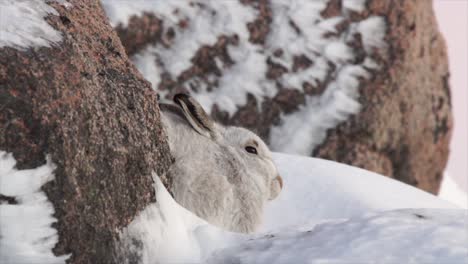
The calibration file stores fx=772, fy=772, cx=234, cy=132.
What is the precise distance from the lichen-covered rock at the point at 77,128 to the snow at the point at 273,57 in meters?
4.30

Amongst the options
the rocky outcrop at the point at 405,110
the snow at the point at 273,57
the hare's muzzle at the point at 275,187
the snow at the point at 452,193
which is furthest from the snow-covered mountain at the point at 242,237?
the snow at the point at 452,193

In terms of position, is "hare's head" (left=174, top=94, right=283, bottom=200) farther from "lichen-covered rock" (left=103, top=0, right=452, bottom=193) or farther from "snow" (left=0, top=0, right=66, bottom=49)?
"lichen-covered rock" (left=103, top=0, right=452, bottom=193)

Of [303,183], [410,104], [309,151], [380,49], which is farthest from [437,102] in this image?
[303,183]

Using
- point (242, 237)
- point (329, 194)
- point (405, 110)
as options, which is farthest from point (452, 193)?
point (242, 237)

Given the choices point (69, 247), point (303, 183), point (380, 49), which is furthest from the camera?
point (380, 49)

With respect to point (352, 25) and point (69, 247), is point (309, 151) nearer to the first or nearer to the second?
point (352, 25)

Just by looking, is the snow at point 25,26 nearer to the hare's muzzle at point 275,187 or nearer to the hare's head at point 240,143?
the hare's head at point 240,143

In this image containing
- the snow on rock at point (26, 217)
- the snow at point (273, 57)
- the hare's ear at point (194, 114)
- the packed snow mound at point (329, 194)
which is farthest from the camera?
the snow at point (273, 57)

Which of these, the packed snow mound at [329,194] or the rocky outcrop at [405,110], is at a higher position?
the rocky outcrop at [405,110]

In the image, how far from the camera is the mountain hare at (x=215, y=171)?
3268 mm

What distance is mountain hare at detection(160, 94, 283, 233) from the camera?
327 cm

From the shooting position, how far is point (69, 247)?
231 centimetres

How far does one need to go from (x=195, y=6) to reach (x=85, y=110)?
494 centimetres

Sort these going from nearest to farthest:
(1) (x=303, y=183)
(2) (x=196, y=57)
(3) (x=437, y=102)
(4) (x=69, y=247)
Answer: (4) (x=69, y=247), (1) (x=303, y=183), (2) (x=196, y=57), (3) (x=437, y=102)
